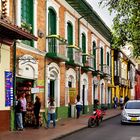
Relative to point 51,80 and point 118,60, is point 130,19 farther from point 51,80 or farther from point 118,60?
point 118,60

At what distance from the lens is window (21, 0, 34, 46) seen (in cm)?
2267

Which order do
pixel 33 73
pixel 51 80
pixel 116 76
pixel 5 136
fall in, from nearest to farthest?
→ pixel 5 136
pixel 33 73
pixel 51 80
pixel 116 76

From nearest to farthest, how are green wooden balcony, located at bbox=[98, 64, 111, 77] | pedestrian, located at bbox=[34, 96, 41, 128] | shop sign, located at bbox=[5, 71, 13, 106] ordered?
shop sign, located at bbox=[5, 71, 13, 106] < pedestrian, located at bbox=[34, 96, 41, 128] < green wooden balcony, located at bbox=[98, 64, 111, 77]

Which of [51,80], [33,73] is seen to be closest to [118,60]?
[51,80]

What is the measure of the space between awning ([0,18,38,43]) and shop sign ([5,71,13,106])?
1.49m

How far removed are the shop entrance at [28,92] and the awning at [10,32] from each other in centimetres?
317

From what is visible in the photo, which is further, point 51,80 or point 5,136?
point 51,80

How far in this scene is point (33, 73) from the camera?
23.6 m

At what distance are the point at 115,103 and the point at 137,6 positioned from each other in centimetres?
3379

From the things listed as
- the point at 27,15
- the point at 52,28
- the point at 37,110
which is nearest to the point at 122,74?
the point at 52,28

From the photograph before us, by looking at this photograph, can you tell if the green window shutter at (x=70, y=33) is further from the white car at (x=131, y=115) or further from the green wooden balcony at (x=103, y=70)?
the green wooden balcony at (x=103, y=70)

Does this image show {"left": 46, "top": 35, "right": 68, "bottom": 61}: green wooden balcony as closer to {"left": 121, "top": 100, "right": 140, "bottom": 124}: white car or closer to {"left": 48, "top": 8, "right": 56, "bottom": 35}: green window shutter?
{"left": 48, "top": 8, "right": 56, "bottom": 35}: green window shutter

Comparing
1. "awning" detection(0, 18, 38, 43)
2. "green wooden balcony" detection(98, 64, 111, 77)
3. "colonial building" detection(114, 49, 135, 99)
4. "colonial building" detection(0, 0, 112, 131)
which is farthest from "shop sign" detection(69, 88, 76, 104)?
"colonial building" detection(114, 49, 135, 99)

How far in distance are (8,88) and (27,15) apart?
15.8 feet
